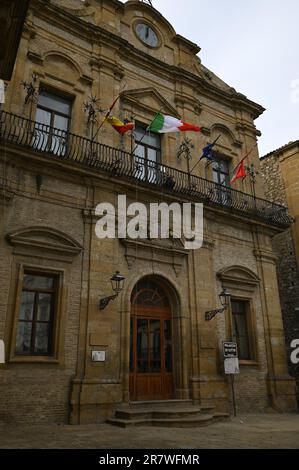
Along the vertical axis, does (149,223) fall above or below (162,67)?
below

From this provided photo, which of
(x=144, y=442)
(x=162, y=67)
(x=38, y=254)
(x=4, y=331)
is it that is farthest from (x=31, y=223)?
(x=162, y=67)

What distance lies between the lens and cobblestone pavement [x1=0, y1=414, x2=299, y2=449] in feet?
21.4

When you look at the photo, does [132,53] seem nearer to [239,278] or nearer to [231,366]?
[239,278]

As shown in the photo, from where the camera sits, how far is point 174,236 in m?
12.2

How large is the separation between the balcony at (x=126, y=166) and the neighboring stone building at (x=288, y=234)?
7.17 ft

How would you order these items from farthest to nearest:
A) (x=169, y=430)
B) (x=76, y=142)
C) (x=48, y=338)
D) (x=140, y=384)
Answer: (x=76, y=142) → (x=140, y=384) → (x=48, y=338) → (x=169, y=430)

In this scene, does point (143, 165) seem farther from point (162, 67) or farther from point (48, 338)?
point (48, 338)

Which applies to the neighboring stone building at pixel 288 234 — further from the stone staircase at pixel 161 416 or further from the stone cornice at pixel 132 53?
the stone staircase at pixel 161 416

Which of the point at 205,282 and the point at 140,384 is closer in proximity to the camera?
the point at 140,384

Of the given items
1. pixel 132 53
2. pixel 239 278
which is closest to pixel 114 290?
pixel 239 278

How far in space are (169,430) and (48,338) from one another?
340cm

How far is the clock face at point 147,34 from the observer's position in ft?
49.8

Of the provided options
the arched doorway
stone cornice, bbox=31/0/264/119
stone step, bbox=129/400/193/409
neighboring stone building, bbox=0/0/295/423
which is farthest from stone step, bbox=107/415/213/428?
stone cornice, bbox=31/0/264/119

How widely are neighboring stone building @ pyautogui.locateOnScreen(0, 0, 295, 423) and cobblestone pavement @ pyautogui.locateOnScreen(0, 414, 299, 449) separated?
959mm
